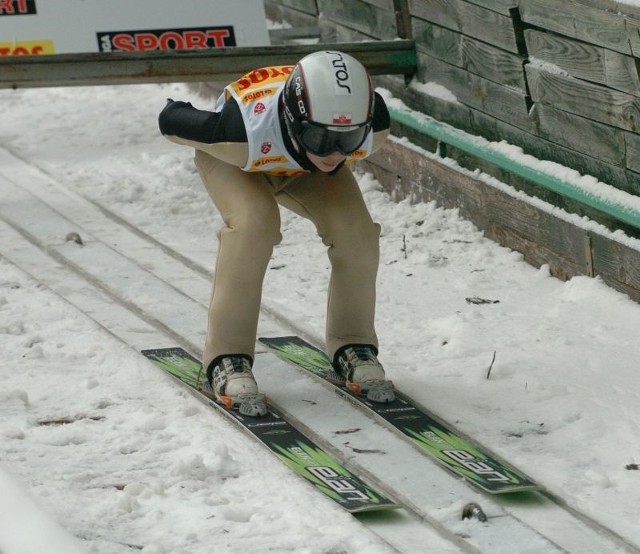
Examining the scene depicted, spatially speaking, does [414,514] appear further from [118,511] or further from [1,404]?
[1,404]

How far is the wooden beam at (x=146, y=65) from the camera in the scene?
8.44 metres

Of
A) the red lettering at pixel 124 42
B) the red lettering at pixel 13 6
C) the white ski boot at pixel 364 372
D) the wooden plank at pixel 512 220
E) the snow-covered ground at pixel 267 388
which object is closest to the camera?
the snow-covered ground at pixel 267 388

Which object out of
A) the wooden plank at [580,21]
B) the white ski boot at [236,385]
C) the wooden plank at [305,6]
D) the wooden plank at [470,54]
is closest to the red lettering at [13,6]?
the wooden plank at [305,6]

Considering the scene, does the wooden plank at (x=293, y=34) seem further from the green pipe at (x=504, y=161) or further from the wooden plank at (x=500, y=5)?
the wooden plank at (x=500, y=5)

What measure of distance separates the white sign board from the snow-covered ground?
977 millimetres

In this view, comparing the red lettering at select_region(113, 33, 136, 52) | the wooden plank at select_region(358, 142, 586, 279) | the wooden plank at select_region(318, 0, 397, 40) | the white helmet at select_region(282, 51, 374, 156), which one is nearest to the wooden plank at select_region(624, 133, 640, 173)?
the wooden plank at select_region(358, 142, 586, 279)

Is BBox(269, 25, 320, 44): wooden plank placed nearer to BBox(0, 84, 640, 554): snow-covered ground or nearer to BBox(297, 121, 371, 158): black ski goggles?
BBox(0, 84, 640, 554): snow-covered ground

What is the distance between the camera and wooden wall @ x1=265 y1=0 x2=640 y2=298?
22.5 feet

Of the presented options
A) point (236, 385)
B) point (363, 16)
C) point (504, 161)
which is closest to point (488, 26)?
point (504, 161)

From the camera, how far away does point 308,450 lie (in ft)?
17.6

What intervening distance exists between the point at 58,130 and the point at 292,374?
5.30 meters

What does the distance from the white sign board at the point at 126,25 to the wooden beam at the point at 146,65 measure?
58 cm

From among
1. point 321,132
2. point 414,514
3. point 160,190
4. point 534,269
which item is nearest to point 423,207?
point 534,269

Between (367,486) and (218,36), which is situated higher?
(218,36)
